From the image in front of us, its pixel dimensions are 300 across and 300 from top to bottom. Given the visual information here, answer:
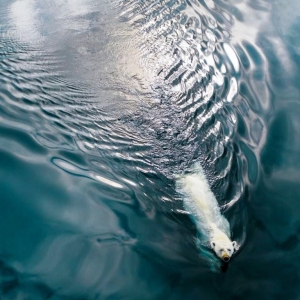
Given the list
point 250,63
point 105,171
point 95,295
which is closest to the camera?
point 95,295

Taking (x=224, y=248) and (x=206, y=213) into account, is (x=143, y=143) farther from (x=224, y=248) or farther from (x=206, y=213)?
(x=224, y=248)

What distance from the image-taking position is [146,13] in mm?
7406

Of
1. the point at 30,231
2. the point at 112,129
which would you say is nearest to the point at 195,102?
the point at 112,129

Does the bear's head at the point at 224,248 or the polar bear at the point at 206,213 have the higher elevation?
the polar bear at the point at 206,213

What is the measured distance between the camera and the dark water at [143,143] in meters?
4.07

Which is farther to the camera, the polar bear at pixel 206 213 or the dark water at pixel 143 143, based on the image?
the polar bear at pixel 206 213

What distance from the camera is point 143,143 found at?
5184 millimetres

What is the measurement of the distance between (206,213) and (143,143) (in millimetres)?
1204

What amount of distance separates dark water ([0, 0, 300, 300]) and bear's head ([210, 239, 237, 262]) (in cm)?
9

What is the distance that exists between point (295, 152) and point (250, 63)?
1.78m

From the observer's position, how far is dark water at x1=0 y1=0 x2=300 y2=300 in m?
4.07

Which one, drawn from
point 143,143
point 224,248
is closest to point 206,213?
point 224,248

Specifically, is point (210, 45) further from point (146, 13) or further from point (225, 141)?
point (225, 141)

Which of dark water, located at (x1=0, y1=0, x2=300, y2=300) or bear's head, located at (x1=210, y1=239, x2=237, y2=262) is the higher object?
dark water, located at (x1=0, y1=0, x2=300, y2=300)
